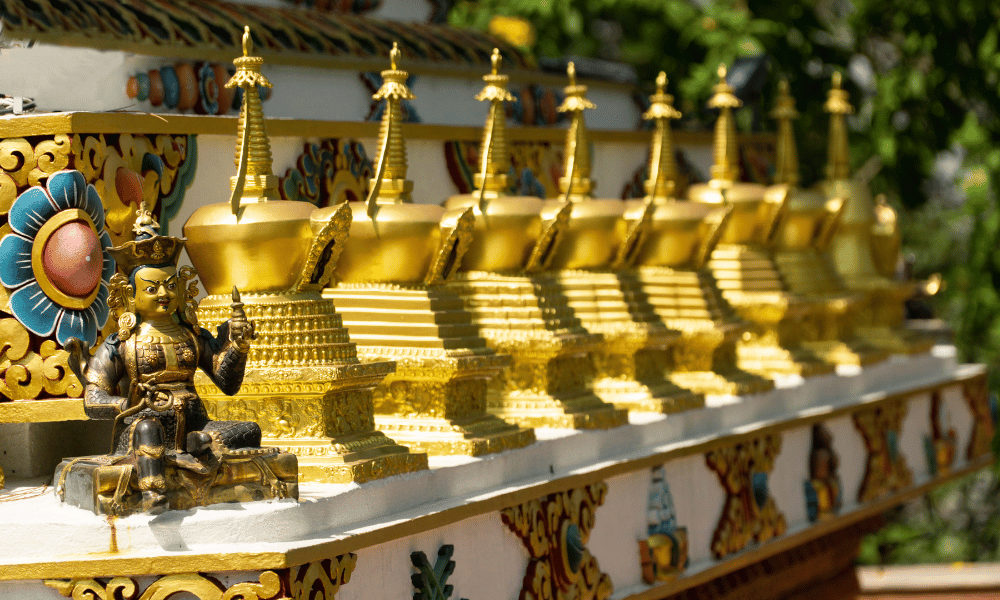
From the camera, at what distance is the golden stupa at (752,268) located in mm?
9453

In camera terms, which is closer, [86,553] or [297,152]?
[86,553]

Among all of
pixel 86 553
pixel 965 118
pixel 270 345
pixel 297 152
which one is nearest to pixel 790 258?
pixel 965 118

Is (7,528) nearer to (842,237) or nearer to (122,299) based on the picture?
(122,299)

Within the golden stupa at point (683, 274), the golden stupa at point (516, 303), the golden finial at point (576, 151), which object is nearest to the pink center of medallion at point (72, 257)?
the golden stupa at point (516, 303)

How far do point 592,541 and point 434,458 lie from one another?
0.92 meters

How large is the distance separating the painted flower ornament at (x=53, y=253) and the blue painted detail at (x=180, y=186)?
0.38 meters

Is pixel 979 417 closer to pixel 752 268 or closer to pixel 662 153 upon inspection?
pixel 752 268

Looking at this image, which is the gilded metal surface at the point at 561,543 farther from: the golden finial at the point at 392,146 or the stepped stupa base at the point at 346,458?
the golden finial at the point at 392,146

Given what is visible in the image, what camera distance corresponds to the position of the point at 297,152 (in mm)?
7203

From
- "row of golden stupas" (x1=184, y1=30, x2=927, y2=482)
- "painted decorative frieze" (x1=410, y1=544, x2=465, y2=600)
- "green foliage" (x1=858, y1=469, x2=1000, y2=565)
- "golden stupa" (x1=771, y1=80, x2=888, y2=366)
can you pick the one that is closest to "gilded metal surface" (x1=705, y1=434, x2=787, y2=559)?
"row of golden stupas" (x1=184, y1=30, x2=927, y2=482)

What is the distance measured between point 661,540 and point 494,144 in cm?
170

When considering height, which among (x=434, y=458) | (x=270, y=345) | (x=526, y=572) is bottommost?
(x=526, y=572)

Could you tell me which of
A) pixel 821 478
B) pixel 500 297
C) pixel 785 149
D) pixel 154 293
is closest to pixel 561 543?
pixel 500 297

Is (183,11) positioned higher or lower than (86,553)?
higher
